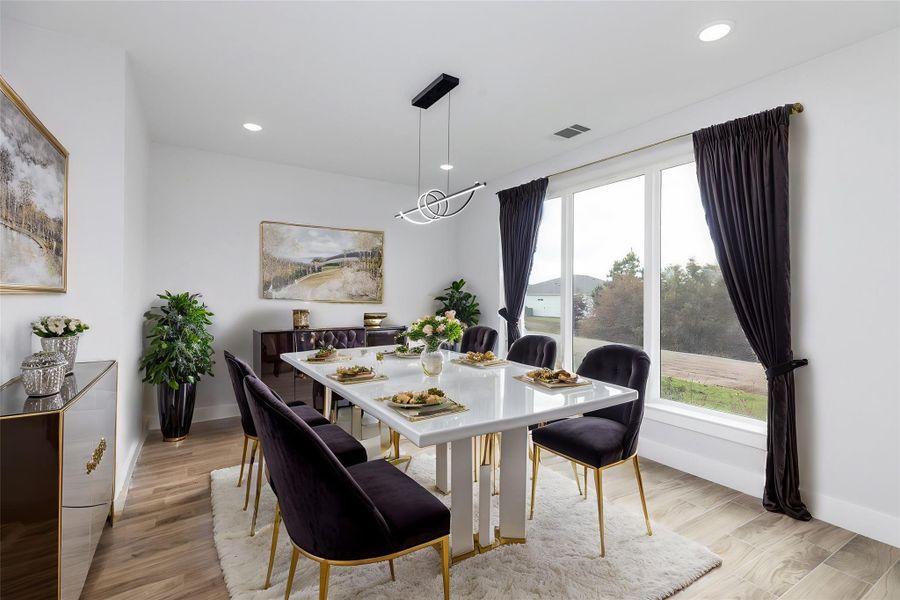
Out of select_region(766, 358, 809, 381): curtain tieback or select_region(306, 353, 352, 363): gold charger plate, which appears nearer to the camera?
select_region(766, 358, 809, 381): curtain tieback

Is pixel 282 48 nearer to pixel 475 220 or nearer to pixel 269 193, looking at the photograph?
pixel 269 193

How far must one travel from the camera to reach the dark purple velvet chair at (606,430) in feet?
7.14

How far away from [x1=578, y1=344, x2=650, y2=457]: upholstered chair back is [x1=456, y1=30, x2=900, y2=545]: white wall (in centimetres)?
110

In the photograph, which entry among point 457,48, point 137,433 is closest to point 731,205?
point 457,48

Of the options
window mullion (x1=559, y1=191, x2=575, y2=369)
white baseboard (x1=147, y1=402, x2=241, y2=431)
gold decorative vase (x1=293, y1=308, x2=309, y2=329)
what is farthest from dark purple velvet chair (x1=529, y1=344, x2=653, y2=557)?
white baseboard (x1=147, y1=402, x2=241, y2=431)

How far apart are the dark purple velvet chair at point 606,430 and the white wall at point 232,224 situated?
3.31 meters

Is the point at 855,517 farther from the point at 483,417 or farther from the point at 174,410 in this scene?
the point at 174,410

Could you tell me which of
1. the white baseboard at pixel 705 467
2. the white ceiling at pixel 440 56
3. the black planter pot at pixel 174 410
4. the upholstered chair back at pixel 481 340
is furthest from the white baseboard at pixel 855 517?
the black planter pot at pixel 174 410

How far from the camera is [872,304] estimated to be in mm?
2398

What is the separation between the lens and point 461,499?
2037 millimetres

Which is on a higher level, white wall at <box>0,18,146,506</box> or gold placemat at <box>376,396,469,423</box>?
white wall at <box>0,18,146,506</box>

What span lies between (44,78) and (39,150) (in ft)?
2.00

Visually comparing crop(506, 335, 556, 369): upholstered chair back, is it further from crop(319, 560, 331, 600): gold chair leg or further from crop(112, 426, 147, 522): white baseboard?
crop(112, 426, 147, 522): white baseboard

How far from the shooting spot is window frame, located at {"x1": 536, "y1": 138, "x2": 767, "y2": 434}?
3047 mm
